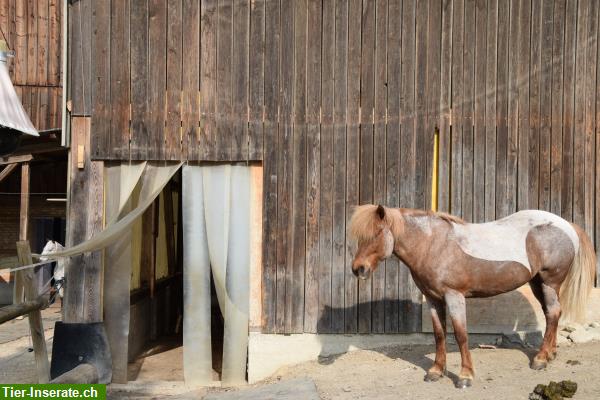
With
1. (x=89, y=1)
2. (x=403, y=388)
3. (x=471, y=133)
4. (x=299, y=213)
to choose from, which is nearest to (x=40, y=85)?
(x=89, y=1)

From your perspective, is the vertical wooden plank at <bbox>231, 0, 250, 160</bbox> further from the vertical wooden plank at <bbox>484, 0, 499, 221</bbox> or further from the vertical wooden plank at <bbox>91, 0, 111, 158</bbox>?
the vertical wooden plank at <bbox>484, 0, 499, 221</bbox>

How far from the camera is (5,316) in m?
3.76

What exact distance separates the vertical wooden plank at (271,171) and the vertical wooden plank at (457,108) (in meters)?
1.82

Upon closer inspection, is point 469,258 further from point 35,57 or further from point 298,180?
point 35,57

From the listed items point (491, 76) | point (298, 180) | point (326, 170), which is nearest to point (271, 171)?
point (298, 180)

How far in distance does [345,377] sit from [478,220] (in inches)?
83.8

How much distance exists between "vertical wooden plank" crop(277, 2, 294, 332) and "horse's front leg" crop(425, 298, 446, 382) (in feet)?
5.30

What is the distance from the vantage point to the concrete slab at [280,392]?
5199 millimetres

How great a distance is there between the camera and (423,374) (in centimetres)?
538

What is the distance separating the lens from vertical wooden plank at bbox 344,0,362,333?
20.4 ft

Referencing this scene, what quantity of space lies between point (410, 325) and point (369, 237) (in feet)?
5.77

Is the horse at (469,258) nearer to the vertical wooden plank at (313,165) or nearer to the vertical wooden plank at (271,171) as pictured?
the vertical wooden plank at (313,165)

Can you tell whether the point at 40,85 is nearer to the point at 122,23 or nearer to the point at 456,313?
the point at 122,23

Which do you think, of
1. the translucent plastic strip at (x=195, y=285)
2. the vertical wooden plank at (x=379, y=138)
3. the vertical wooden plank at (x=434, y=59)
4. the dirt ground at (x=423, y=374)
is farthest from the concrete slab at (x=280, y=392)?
the vertical wooden plank at (x=434, y=59)
